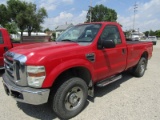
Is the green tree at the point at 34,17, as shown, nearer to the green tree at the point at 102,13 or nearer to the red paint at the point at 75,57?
the red paint at the point at 75,57

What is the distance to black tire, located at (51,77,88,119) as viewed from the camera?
122 inches

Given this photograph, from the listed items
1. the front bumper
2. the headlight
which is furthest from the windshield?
the front bumper

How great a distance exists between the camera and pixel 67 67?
3088 mm

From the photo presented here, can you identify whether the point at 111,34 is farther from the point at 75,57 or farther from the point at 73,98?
the point at 73,98

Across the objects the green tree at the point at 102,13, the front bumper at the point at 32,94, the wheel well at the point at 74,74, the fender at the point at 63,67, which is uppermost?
the green tree at the point at 102,13

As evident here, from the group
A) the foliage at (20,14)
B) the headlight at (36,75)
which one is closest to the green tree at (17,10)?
the foliage at (20,14)

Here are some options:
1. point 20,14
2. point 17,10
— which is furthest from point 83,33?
point 17,10

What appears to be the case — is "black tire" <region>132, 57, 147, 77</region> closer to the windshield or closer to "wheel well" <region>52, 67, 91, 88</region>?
the windshield

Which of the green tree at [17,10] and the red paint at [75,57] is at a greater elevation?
the green tree at [17,10]

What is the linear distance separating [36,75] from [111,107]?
197 centimetres

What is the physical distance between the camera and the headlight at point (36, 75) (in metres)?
2.77

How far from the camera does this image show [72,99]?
11.2 feet

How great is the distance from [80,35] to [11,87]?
2.02 meters

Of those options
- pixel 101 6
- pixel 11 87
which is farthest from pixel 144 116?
pixel 101 6
